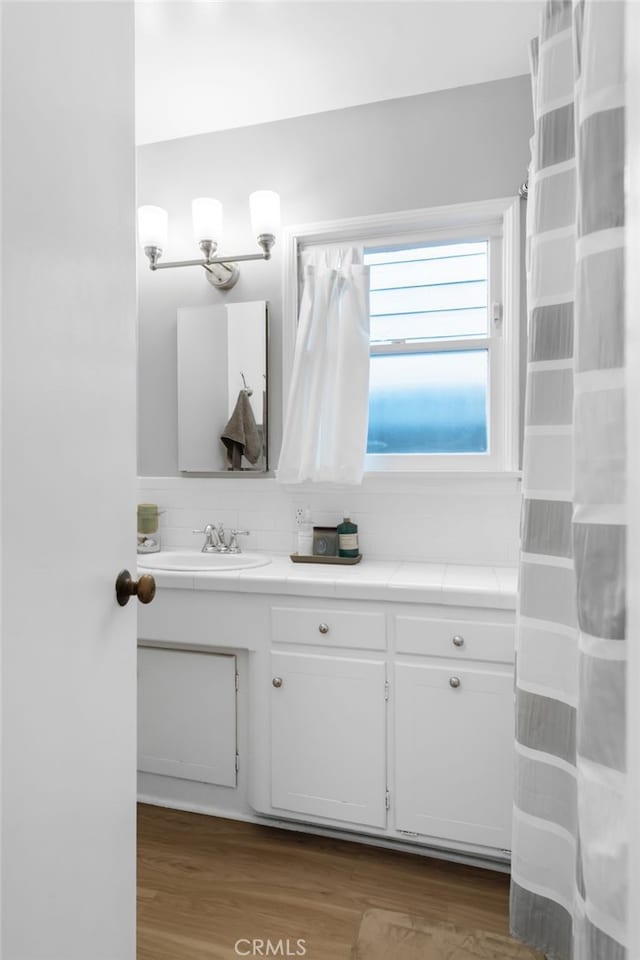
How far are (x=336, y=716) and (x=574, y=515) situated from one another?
1.29 meters

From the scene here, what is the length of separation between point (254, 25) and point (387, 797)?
2.45 meters

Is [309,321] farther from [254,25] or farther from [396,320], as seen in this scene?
A: [254,25]

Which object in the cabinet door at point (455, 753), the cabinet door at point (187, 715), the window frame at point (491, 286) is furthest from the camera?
the window frame at point (491, 286)

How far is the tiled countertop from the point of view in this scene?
1.73 meters

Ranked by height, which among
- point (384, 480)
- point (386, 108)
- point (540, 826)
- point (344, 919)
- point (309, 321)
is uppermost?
point (386, 108)

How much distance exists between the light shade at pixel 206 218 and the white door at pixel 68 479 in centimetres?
143

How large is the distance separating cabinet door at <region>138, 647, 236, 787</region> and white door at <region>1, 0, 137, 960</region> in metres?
0.96

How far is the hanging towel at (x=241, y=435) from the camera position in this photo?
242 centimetres

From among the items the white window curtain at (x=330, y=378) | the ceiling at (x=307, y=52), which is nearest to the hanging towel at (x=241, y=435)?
the white window curtain at (x=330, y=378)

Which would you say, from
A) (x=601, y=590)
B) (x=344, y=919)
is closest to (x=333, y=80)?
(x=601, y=590)

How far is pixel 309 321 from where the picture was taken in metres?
2.27

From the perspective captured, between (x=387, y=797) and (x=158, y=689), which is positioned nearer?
(x=387, y=797)

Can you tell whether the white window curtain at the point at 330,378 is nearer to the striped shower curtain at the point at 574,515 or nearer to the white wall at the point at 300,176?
the white wall at the point at 300,176

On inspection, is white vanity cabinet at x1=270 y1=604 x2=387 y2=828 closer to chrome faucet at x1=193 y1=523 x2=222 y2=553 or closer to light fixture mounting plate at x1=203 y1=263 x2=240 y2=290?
chrome faucet at x1=193 y1=523 x2=222 y2=553
